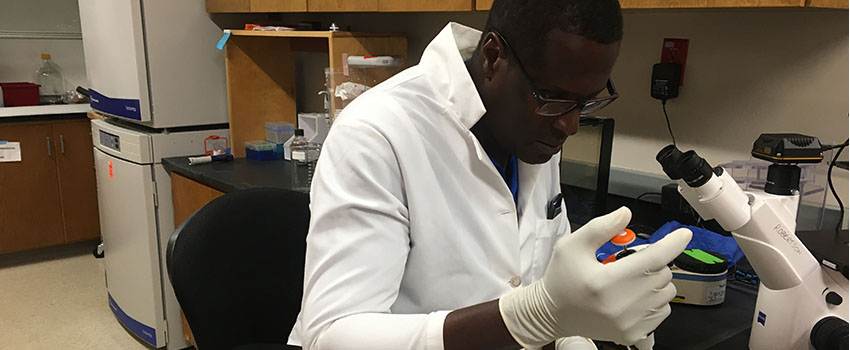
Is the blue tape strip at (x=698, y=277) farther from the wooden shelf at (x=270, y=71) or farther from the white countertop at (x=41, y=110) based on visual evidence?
the white countertop at (x=41, y=110)

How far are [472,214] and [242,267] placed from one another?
21.2 inches

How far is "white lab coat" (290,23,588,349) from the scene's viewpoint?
833 millimetres

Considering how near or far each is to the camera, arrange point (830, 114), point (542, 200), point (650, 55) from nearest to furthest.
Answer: point (542, 200)
point (830, 114)
point (650, 55)

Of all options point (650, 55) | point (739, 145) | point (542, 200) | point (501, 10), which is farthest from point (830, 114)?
point (501, 10)

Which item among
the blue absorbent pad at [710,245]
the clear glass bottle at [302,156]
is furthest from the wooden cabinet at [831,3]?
the clear glass bottle at [302,156]

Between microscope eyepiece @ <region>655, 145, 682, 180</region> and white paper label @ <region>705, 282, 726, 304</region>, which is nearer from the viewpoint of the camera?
microscope eyepiece @ <region>655, 145, 682, 180</region>

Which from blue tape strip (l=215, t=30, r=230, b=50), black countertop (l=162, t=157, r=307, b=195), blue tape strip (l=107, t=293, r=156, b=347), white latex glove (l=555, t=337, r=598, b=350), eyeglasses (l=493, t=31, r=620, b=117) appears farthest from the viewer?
blue tape strip (l=107, t=293, r=156, b=347)

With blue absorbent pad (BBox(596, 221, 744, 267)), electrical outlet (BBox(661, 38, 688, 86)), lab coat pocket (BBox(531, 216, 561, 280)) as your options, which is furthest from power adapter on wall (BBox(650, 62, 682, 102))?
lab coat pocket (BBox(531, 216, 561, 280))

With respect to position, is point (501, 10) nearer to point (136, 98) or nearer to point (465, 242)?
point (465, 242)

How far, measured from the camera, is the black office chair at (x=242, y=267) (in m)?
1.17

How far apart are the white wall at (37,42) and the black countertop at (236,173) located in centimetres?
217

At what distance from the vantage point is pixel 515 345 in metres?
0.81

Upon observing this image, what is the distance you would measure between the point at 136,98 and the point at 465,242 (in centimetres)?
180

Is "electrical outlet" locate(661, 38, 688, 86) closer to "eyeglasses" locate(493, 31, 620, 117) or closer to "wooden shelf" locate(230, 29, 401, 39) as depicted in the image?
"eyeglasses" locate(493, 31, 620, 117)
